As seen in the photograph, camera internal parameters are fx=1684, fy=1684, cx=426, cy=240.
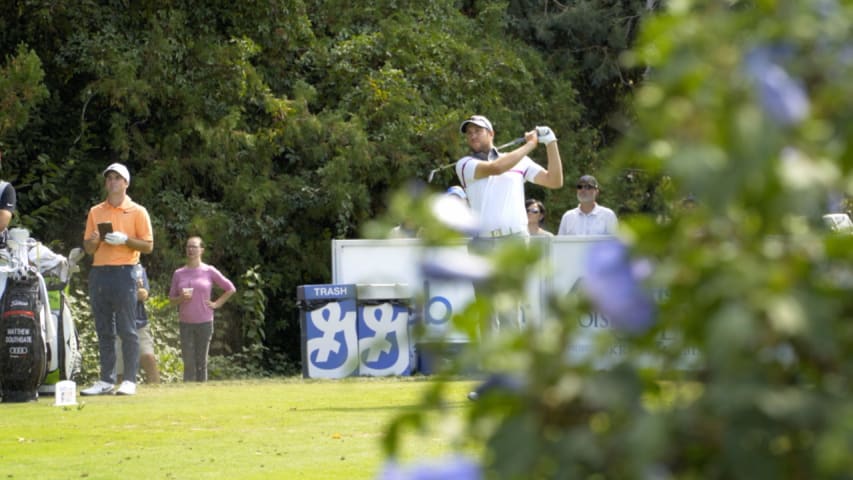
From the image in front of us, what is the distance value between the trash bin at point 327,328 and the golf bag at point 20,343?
279cm

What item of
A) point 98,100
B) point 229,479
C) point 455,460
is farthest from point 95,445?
point 98,100

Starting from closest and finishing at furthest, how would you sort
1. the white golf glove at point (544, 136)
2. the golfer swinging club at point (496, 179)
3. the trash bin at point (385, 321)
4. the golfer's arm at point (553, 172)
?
the golfer swinging club at point (496, 179), the golfer's arm at point (553, 172), the white golf glove at point (544, 136), the trash bin at point (385, 321)

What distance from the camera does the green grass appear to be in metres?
8.33

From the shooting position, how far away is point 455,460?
206 centimetres

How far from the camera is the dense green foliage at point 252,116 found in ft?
88.4

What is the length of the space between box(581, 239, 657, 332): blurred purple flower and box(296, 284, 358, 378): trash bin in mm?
14192

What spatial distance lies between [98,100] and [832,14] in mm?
26417

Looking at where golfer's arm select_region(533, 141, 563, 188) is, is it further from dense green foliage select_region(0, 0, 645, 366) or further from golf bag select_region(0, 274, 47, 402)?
dense green foliage select_region(0, 0, 645, 366)

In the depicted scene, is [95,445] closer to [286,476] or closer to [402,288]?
[286,476]

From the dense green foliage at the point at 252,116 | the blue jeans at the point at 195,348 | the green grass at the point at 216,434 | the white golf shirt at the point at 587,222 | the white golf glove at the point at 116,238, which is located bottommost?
the green grass at the point at 216,434

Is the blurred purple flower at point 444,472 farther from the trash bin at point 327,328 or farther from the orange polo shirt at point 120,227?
the trash bin at point 327,328

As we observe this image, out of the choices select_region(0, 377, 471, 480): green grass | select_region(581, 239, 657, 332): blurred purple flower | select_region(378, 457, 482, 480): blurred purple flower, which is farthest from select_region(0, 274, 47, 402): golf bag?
select_region(581, 239, 657, 332): blurred purple flower

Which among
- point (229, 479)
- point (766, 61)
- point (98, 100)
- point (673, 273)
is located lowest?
point (229, 479)

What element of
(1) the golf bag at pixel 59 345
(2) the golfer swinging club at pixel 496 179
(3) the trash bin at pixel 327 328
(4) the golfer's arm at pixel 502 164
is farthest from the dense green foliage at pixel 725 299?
(3) the trash bin at pixel 327 328
